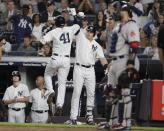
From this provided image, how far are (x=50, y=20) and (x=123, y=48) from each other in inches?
239

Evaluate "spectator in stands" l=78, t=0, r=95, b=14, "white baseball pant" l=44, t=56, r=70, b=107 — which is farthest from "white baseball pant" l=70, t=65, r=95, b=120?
"spectator in stands" l=78, t=0, r=95, b=14

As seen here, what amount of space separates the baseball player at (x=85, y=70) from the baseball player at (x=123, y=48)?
6.04 ft

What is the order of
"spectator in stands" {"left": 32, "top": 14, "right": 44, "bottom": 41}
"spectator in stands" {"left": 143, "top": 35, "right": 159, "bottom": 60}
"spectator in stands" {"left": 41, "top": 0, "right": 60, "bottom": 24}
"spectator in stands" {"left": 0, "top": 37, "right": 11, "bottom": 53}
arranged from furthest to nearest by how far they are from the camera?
"spectator in stands" {"left": 41, "top": 0, "right": 60, "bottom": 24} → "spectator in stands" {"left": 32, "top": 14, "right": 44, "bottom": 41} → "spectator in stands" {"left": 0, "top": 37, "right": 11, "bottom": 53} → "spectator in stands" {"left": 143, "top": 35, "right": 159, "bottom": 60}

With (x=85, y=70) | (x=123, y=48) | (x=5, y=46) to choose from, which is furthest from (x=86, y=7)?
(x=123, y=48)

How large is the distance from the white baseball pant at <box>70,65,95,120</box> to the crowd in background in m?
1.91

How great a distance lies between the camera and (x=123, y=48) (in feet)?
40.5

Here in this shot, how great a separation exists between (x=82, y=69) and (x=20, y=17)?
14.8ft

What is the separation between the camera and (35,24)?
720 inches

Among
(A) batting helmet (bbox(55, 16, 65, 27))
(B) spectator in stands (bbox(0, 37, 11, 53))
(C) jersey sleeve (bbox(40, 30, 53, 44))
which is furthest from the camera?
(B) spectator in stands (bbox(0, 37, 11, 53))

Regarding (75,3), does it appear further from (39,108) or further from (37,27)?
(39,108)

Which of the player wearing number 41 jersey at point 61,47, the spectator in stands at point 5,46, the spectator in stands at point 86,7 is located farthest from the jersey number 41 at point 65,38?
the spectator in stands at point 86,7

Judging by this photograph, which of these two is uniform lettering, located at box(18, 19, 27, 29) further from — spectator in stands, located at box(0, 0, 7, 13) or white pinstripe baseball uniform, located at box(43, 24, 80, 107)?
white pinstripe baseball uniform, located at box(43, 24, 80, 107)

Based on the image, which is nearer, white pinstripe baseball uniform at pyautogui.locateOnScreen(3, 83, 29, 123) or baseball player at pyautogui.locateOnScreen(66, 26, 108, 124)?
baseball player at pyautogui.locateOnScreen(66, 26, 108, 124)

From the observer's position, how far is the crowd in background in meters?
17.1
